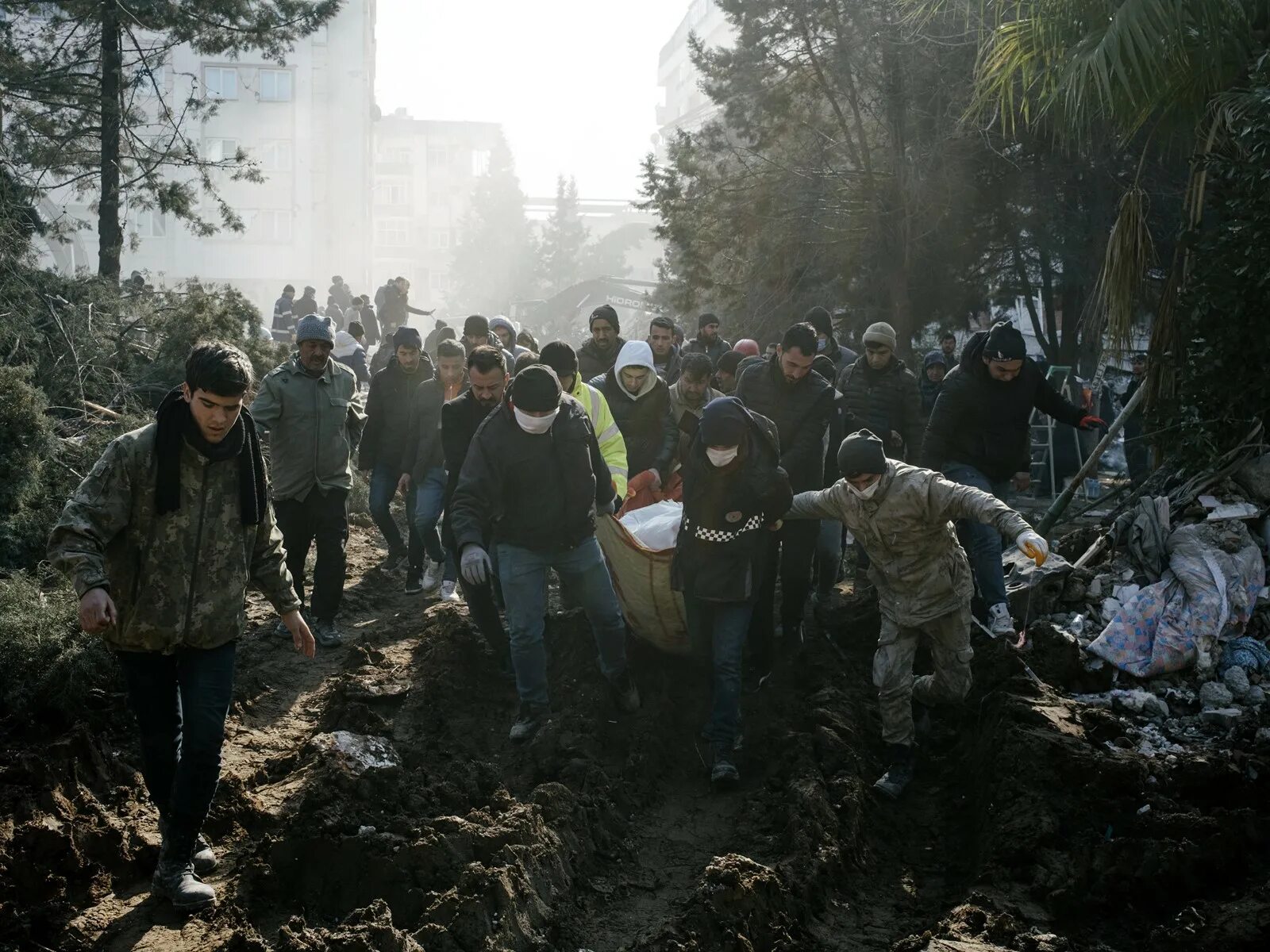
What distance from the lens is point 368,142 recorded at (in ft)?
217

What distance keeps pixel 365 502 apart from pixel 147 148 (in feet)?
19.6

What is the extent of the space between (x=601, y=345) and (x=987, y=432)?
11.8ft

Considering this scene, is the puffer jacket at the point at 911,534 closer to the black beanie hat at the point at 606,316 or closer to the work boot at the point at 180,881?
the work boot at the point at 180,881

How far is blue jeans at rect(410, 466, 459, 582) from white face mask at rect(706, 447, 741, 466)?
3.79 metres

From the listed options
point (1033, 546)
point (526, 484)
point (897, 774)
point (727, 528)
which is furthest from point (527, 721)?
point (1033, 546)

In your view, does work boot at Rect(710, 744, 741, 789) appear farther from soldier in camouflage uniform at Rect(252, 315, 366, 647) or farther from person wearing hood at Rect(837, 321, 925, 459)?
person wearing hood at Rect(837, 321, 925, 459)

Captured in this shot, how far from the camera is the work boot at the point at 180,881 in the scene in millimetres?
4879

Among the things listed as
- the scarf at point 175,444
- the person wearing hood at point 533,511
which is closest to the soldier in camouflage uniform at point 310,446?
the person wearing hood at point 533,511

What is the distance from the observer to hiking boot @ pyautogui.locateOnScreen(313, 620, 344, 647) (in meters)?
8.93

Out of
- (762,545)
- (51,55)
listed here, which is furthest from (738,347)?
(51,55)

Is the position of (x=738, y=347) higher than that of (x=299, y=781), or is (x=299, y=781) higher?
(x=738, y=347)

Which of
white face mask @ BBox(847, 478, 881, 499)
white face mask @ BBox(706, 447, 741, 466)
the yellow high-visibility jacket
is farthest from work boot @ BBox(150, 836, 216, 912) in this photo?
white face mask @ BBox(847, 478, 881, 499)

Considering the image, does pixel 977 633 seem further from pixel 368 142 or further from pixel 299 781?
pixel 368 142

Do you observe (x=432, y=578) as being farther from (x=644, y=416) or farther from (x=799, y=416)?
(x=799, y=416)
